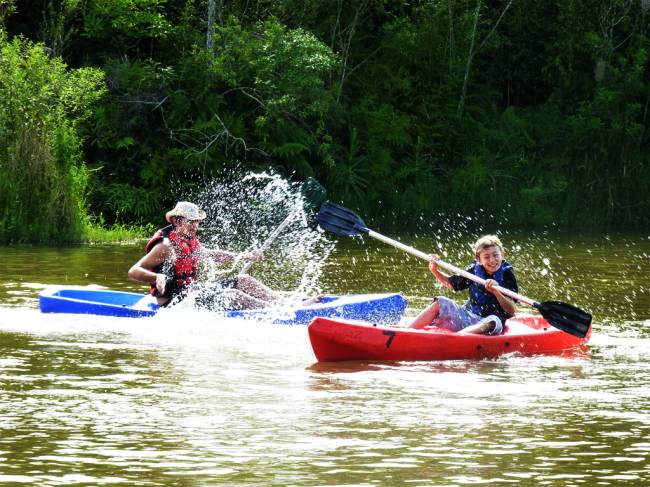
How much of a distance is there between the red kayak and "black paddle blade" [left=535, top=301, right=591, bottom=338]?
1.48ft

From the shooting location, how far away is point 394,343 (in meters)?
9.34

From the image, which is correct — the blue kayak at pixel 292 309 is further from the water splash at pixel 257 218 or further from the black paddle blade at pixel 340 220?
the water splash at pixel 257 218

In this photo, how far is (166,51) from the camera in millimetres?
23828

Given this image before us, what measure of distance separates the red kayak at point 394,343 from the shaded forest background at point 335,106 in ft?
31.2

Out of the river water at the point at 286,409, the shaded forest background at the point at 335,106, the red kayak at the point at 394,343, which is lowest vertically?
the river water at the point at 286,409

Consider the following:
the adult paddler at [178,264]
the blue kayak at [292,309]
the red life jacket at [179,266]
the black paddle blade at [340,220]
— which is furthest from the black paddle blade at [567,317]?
the red life jacket at [179,266]

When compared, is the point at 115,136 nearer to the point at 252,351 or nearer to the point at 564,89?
the point at 564,89

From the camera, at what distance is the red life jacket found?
11.2 metres

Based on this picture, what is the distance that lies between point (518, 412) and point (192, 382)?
6.73ft

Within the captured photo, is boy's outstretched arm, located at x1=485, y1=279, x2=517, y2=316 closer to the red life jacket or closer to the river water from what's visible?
the river water

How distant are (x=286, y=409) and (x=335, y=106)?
16792mm

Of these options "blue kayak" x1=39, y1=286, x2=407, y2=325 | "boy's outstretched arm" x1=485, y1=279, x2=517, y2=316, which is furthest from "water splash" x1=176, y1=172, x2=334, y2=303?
"boy's outstretched arm" x1=485, y1=279, x2=517, y2=316

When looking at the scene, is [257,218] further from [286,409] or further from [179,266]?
[286,409]

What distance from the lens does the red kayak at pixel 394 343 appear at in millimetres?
9250
